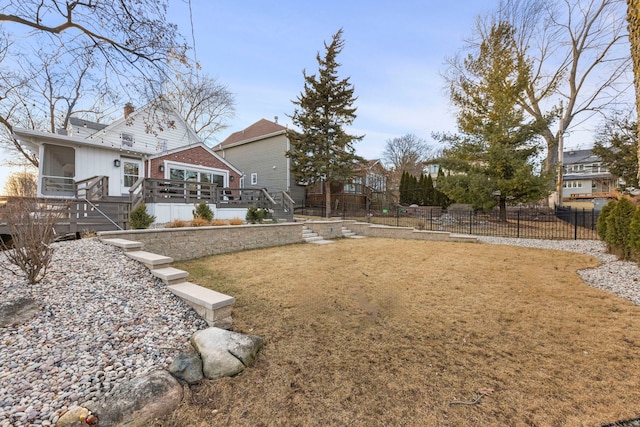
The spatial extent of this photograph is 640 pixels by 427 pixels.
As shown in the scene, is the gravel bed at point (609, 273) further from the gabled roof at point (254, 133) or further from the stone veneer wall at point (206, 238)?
the gabled roof at point (254, 133)

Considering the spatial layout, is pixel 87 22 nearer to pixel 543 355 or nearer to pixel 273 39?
pixel 273 39

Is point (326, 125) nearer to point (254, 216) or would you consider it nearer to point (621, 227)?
point (254, 216)

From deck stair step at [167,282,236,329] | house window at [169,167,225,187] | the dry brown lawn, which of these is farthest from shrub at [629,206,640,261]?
house window at [169,167,225,187]

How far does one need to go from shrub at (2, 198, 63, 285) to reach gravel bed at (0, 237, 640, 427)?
21 cm

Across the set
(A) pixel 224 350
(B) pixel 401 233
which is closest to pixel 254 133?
(B) pixel 401 233

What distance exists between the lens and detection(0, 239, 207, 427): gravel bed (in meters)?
2.03

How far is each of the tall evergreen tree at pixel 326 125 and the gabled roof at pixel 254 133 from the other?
11.8 feet

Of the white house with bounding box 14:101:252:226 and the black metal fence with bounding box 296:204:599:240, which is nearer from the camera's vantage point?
the white house with bounding box 14:101:252:226

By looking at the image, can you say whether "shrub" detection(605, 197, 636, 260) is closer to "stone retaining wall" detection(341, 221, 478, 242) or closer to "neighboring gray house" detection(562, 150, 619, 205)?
"stone retaining wall" detection(341, 221, 478, 242)

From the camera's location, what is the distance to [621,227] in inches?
270

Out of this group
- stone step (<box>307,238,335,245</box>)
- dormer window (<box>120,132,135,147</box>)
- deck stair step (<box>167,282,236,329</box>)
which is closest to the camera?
deck stair step (<box>167,282,236,329</box>)

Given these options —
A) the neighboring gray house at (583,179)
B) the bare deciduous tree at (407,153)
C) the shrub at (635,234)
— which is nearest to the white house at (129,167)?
the shrub at (635,234)

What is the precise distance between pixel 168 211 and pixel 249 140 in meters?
12.6

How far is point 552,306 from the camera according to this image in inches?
162
